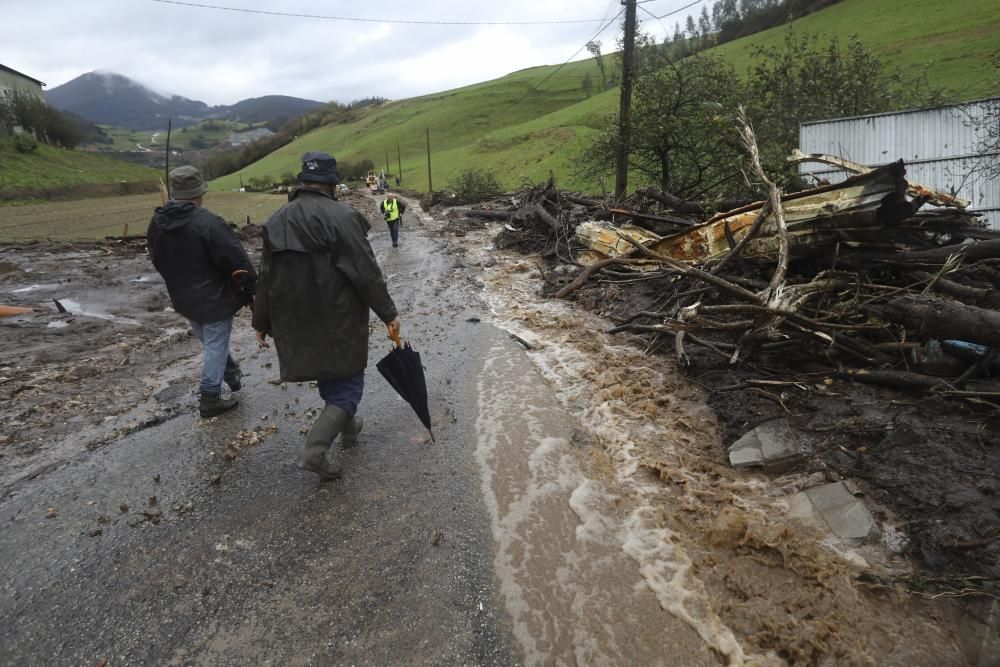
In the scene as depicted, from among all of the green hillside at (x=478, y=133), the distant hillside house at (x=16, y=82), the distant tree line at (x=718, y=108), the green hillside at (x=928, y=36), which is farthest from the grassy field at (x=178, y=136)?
the distant tree line at (x=718, y=108)

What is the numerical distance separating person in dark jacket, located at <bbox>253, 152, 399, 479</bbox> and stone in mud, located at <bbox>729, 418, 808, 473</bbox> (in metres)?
2.68

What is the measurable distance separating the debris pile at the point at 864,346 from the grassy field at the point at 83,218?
19992 millimetres

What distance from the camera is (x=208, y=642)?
2283 mm

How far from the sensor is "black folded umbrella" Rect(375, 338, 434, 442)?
372 centimetres

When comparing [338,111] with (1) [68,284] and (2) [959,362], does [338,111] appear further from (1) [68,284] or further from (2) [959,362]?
(2) [959,362]

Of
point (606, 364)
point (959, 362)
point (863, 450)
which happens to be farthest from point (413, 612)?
point (959, 362)

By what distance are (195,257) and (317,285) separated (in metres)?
1.61

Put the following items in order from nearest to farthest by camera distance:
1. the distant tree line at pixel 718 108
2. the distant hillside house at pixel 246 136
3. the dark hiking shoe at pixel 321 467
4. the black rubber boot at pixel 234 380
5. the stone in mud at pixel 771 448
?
the dark hiking shoe at pixel 321 467, the stone in mud at pixel 771 448, the black rubber boot at pixel 234 380, the distant tree line at pixel 718 108, the distant hillside house at pixel 246 136

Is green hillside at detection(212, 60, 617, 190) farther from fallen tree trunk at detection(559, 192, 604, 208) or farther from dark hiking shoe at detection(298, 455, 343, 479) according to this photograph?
dark hiking shoe at detection(298, 455, 343, 479)

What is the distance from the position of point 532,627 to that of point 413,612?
58 centimetres

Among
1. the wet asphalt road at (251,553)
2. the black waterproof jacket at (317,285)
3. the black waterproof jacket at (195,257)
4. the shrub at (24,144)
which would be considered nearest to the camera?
the wet asphalt road at (251,553)

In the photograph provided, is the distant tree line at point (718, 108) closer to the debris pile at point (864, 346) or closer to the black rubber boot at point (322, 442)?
the debris pile at point (864, 346)

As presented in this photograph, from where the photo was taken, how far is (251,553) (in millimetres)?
2848

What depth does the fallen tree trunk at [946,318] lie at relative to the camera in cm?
361
